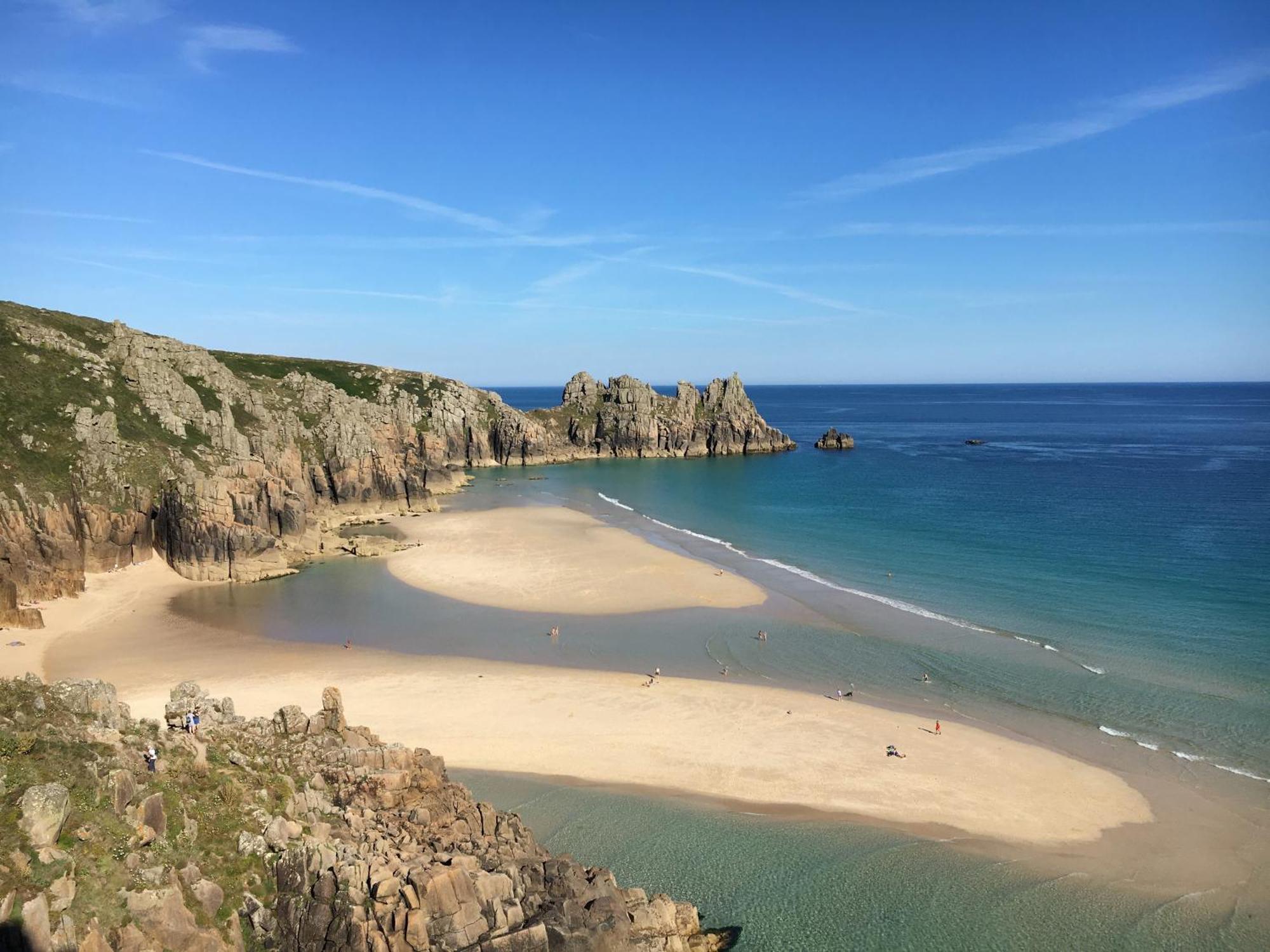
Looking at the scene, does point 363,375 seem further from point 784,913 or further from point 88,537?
point 784,913

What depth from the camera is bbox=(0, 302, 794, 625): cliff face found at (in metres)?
51.1

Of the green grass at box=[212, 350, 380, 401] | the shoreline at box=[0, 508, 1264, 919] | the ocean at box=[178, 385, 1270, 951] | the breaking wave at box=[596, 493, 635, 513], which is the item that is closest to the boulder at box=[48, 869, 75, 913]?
the ocean at box=[178, 385, 1270, 951]

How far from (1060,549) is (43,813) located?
67.8m

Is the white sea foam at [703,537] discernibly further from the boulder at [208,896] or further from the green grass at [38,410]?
the boulder at [208,896]

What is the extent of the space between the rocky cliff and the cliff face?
118 feet

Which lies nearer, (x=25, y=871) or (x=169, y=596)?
(x=25, y=871)

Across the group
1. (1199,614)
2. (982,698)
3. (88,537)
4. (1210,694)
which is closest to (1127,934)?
(982,698)

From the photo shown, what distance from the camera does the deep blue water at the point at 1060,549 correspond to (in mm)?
36844

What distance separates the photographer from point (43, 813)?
568 inches

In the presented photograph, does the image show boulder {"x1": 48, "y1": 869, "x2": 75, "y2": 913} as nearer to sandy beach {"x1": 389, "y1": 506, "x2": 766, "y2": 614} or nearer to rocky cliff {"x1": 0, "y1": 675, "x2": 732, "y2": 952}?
rocky cliff {"x1": 0, "y1": 675, "x2": 732, "y2": 952}

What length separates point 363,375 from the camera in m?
123

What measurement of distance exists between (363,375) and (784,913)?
116152 mm

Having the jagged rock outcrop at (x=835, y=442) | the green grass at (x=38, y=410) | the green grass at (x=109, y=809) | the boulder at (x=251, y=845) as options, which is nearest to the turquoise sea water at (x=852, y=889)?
the boulder at (x=251, y=845)

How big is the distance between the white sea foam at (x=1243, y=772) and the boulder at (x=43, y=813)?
124 ft
